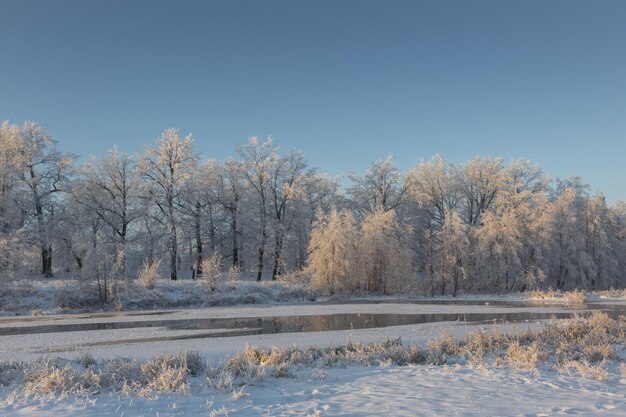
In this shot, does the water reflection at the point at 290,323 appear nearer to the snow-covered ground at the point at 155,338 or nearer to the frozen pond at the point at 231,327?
the frozen pond at the point at 231,327

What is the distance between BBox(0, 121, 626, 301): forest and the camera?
3516 centimetres

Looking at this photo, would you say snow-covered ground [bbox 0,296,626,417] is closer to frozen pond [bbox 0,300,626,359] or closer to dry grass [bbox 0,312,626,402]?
dry grass [bbox 0,312,626,402]

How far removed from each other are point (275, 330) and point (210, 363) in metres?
7.31

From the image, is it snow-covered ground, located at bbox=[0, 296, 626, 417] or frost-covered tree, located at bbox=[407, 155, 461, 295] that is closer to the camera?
snow-covered ground, located at bbox=[0, 296, 626, 417]

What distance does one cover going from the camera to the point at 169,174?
39.4m

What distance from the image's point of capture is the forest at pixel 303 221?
115 ft

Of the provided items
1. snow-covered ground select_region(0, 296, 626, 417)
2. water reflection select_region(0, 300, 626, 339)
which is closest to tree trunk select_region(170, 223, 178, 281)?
water reflection select_region(0, 300, 626, 339)

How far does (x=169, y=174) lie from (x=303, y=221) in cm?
1419

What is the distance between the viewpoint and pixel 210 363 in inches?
389

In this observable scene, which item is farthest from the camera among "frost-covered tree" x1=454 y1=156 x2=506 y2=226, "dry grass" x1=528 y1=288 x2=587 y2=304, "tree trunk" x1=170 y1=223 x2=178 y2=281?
"frost-covered tree" x1=454 y1=156 x2=506 y2=226

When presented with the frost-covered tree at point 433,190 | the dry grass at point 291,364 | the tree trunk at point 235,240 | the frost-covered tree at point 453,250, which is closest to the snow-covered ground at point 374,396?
the dry grass at point 291,364

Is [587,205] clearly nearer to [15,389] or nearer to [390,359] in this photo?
[390,359]

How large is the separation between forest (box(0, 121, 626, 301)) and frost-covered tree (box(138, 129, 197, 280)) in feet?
0.37

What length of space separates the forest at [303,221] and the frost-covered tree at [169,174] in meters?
0.11
